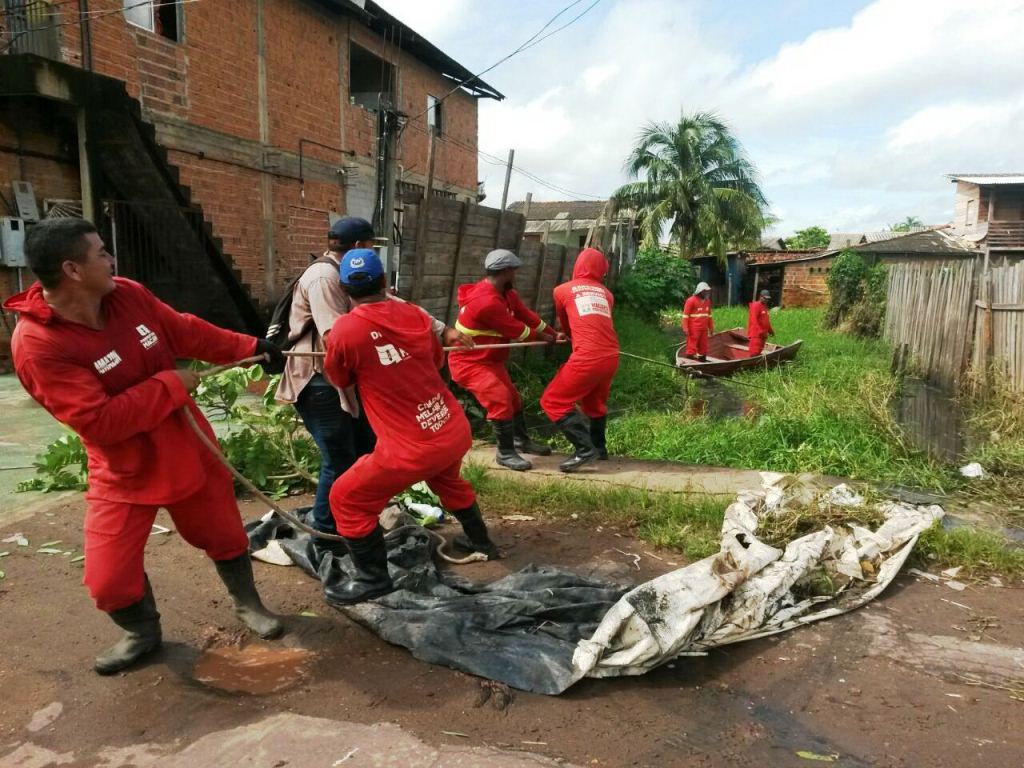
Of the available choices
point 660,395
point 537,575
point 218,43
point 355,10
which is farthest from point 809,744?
point 355,10

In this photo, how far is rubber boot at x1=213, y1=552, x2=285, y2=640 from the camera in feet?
10.7

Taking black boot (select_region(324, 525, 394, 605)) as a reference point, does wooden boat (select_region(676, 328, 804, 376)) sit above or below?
above

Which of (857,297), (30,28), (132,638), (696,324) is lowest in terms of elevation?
(132,638)

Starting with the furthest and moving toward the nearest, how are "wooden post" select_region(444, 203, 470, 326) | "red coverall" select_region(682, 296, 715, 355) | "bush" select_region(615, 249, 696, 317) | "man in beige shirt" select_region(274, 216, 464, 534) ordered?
"bush" select_region(615, 249, 696, 317)
"red coverall" select_region(682, 296, 715, 355)
"wooden post" select_region(444, 203, 470, 326)
"man in beige shirt" select_region(274, 216, 464, 534)

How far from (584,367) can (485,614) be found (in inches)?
120

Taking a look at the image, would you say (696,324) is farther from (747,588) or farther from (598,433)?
(747,588)

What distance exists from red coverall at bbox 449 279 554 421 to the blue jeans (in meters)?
1.89

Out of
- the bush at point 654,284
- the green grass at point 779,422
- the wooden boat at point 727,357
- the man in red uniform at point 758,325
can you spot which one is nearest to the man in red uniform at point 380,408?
the green grass at point 779,422

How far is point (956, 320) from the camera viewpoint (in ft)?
33.9

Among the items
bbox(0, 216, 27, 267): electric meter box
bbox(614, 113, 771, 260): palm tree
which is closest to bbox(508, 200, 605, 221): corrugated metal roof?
bbox(614, 113, 771, 260): palm tree

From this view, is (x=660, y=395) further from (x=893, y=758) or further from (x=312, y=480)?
(x=893, y=758)

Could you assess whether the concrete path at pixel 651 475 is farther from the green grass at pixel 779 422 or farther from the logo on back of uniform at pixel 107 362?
the logo on back of uniform at pixel 107 362

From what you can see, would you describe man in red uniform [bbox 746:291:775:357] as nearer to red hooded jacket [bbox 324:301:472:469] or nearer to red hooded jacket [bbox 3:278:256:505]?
red hooded jacket [bbox 324:301:472:469]

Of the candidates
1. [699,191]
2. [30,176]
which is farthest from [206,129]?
[699,191]
